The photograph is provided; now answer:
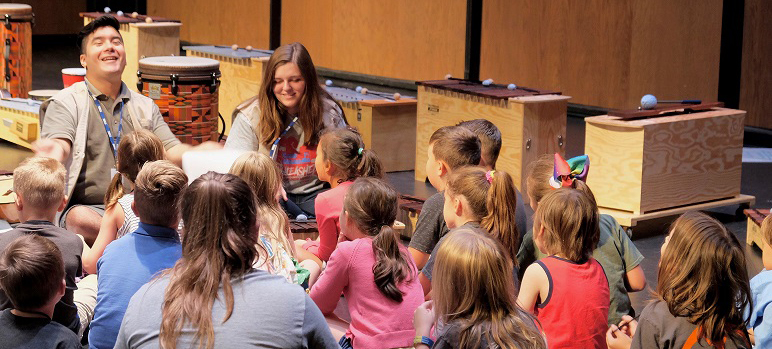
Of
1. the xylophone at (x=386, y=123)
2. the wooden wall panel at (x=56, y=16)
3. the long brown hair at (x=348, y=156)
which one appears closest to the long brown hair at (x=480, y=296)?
the long brown hair at (x=348, y=156)

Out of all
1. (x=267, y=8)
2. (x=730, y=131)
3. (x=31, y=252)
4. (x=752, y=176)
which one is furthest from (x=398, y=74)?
(x=31, y=252)

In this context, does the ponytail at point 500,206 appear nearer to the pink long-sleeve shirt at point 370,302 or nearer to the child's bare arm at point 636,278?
the pink long-sleeve shirt at point 370,302

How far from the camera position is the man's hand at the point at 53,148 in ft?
15.1

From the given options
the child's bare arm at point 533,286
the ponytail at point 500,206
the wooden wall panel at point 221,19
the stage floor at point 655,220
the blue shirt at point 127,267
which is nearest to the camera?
the blue shirt at point 127,267

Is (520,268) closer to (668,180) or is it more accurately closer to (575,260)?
(575,260)

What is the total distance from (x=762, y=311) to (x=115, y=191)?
2.41 m

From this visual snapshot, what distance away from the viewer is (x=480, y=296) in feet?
8.21

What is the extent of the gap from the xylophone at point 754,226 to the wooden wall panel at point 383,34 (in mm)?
5232

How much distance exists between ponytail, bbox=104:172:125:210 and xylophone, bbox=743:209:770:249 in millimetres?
3235

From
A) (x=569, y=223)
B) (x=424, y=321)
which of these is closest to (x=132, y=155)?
(x=424, y=321)

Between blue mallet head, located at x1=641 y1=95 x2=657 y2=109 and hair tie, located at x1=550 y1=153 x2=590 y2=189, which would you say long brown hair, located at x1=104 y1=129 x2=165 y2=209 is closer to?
hair tie, located at x1=550 y1=153 x2=590 y2=189

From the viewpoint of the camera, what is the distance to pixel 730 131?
6.29 meters

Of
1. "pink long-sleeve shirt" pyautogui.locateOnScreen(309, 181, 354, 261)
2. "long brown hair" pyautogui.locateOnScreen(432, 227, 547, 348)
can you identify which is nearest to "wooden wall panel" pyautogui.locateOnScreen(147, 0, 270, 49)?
"pink long-sleeve shirt" pyautogui.locateOnScreen(309, 181, 354, 261)

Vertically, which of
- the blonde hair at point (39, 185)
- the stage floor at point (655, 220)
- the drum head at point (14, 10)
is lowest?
the stage floor at point (655, 220)
